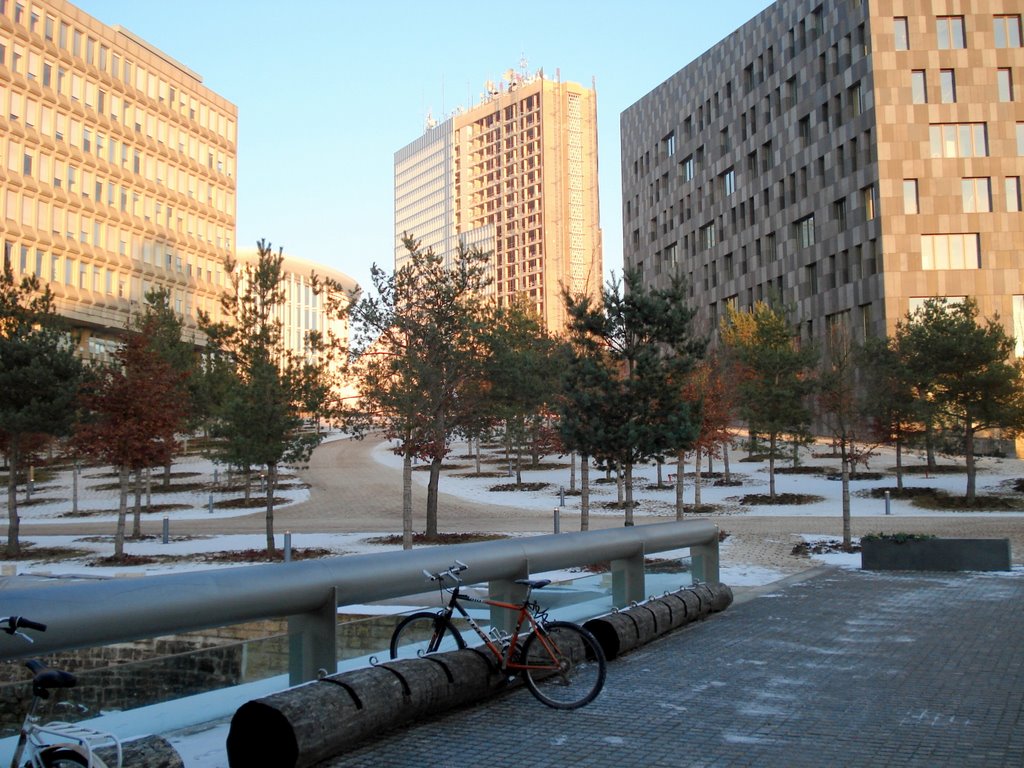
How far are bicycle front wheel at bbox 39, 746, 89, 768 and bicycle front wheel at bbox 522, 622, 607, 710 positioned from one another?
3.31m

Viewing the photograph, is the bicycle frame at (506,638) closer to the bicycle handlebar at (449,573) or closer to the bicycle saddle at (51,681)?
the bicycle handlebar at (449,573)

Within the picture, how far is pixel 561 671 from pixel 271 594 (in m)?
2.14

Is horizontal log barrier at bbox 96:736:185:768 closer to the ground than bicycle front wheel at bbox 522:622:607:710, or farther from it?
farther from it

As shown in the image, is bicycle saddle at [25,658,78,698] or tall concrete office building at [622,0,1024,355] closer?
bicycle saddle at [25,658,78,698]

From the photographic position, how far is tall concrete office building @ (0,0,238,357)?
2351 inches

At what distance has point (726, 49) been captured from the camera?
2746 inches

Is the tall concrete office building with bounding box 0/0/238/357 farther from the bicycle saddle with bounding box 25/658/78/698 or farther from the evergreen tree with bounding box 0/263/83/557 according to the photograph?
the bicycle saddle with bounding box 25/658/78/698

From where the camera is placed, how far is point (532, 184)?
16900cm

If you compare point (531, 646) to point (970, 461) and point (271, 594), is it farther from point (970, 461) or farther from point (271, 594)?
point (970, 461)

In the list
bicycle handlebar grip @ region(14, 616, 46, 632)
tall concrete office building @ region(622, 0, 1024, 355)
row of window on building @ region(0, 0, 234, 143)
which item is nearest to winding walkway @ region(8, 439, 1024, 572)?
bicycle handlebar grip @ region(14, 616, 46, 632)

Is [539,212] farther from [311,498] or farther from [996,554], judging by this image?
[996,554]

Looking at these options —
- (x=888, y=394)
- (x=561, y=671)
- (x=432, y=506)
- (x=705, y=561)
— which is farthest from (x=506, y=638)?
(x=888, y=394)

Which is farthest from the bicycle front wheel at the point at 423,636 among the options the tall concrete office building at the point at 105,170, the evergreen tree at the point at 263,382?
the tall concrete office building at the point at 105,170

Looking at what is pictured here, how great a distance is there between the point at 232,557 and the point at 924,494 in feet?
79.0
